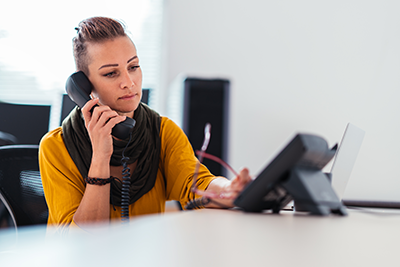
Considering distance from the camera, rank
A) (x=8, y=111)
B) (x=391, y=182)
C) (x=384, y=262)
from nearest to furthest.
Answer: (x=384, y=262) → (x=8, y=111) → (x=391, y=182)

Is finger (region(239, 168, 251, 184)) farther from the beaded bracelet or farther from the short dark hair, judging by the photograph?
the short dark hair

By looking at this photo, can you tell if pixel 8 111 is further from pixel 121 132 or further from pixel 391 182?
pixel 391 182

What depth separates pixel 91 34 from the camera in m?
1.11

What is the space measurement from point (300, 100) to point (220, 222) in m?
2.61

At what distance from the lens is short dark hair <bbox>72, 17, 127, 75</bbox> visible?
43.5 inches

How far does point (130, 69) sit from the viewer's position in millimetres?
1130

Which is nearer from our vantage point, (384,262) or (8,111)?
(384,262)

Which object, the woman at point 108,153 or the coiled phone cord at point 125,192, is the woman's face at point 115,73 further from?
the coiled phone cord at point 125,192

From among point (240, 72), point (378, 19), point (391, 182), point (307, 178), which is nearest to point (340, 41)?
point (378, 19)

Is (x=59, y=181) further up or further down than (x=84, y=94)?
further down

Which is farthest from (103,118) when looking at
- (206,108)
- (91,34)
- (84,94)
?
(206,108)

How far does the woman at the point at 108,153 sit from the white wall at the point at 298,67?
1.67 metres

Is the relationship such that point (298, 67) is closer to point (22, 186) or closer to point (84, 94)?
point (84, 94)

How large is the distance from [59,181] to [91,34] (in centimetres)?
51
